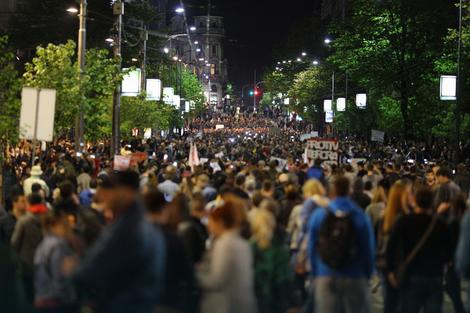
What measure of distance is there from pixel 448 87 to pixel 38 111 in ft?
83.8

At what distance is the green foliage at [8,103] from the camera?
2249 cm

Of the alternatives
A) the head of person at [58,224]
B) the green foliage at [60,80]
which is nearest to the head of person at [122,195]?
the head of person at [58,224]

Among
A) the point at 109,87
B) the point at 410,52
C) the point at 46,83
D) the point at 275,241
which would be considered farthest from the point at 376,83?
the point at 275,241

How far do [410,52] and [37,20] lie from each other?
19662 millimetres

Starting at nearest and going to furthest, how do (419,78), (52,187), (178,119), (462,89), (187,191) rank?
(187,191)
(52,187)
(462,89)
(419,78)
(178,119)

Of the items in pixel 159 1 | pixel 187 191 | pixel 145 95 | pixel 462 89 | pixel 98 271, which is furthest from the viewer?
pixel 159 1

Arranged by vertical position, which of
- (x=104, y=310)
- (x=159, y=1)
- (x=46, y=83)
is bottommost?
(x=104, y=310)

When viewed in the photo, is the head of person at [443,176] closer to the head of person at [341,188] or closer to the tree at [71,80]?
the head of person at [341,188]

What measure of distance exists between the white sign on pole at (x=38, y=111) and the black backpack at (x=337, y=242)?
10.2 metres

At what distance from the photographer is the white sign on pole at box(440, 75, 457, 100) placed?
134 feet

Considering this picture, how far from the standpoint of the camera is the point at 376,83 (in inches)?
2217

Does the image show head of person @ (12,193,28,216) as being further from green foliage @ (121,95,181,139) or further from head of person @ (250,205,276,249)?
green foliage @ (121,95,181,139)

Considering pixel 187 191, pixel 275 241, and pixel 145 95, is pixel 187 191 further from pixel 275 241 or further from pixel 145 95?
pixel 145 95

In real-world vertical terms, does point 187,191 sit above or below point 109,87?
below
